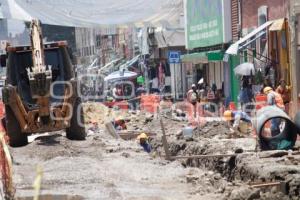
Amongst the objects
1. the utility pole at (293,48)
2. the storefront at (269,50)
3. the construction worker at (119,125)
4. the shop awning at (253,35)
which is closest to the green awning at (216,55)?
the storefront at (269,50)

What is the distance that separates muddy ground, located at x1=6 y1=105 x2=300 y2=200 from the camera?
34.9ft

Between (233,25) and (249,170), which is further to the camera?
(233,25)

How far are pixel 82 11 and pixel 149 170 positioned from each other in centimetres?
770

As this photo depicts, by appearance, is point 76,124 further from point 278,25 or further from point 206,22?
point 206,22

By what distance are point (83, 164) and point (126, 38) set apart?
157 feet

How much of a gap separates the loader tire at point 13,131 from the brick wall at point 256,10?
32.2 ft

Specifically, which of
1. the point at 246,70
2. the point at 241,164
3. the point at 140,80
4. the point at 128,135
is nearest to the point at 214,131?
the point at 128,135

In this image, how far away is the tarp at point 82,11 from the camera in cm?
1930

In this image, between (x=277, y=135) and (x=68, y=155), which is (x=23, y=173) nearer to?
(x=68, y=155)

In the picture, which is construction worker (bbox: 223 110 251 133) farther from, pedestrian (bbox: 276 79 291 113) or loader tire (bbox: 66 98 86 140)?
loader tire (bbox: 66 98 86 140)

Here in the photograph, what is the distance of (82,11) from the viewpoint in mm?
19938

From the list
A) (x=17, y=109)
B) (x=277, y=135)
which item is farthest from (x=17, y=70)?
(x=277, y=135)

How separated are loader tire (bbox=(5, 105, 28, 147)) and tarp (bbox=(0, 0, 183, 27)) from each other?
10.9 feet

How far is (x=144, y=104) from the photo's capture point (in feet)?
104
